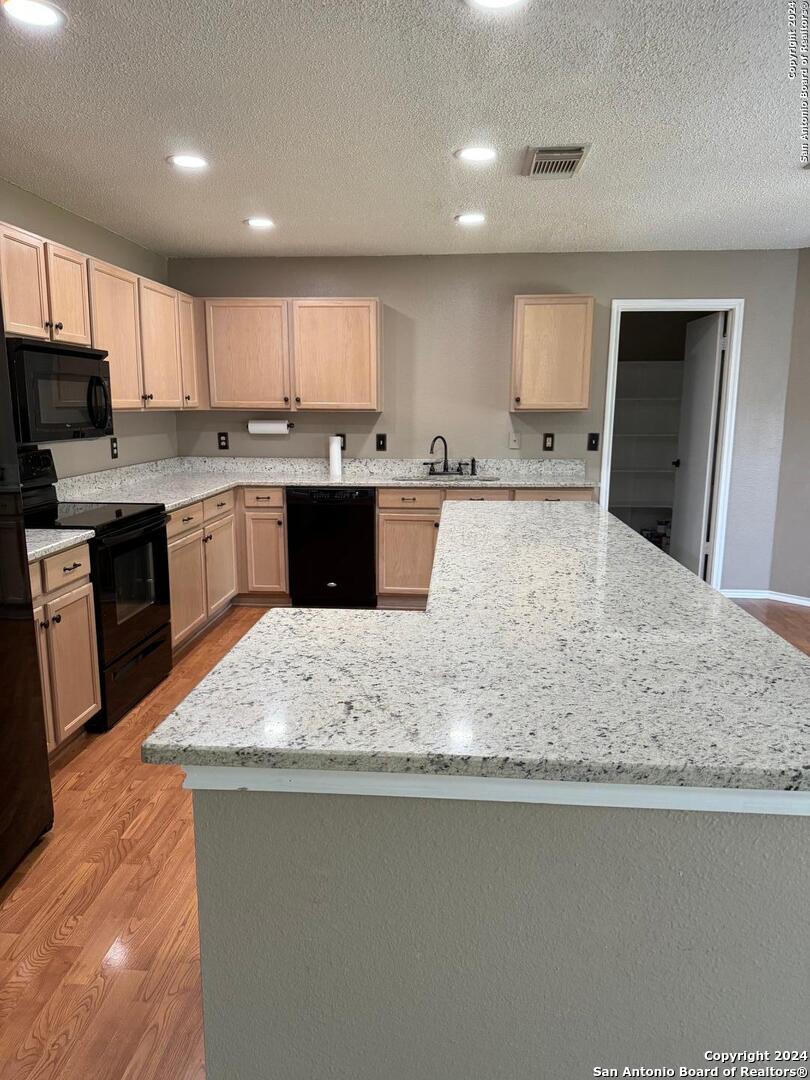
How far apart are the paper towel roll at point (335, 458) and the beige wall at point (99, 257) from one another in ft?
4.02

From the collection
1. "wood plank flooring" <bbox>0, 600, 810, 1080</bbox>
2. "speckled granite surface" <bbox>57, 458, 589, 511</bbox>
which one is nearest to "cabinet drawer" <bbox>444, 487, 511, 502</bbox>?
"speckled granite surface" <bbox>57, 458, 589, 511</bbox>

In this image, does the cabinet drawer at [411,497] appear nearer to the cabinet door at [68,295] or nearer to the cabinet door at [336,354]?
the cabinet door at [336,354]

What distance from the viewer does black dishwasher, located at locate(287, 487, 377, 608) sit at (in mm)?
4664

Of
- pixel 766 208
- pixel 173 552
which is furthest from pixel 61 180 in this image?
pixel 766 208

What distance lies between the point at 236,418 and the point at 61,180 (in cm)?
216

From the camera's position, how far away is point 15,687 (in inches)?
79.7

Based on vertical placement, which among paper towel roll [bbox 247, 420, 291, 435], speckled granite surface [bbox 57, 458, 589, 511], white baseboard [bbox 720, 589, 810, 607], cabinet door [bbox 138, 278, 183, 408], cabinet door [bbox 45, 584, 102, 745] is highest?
cabinet door [bbox 138, 278, 183, 408]

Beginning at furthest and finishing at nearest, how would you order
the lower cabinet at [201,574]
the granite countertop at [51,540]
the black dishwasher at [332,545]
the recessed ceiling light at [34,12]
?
1. the black dishwasher at [332,545]
2. the lower cabinet at [201,574]
3. the granite countertop at [51,540]
4. the recessed ceiling light at [34,12]

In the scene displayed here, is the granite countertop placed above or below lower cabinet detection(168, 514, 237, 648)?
above

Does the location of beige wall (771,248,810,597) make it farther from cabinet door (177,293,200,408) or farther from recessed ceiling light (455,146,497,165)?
cabinet door (177,293,200,408)

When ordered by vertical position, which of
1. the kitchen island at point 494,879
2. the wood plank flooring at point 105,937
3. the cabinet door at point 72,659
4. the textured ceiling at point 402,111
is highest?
the textured ceiling at point 402,111

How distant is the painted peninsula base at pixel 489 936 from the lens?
880 mm

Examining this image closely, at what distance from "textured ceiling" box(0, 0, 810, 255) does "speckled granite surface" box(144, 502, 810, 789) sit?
159 cm

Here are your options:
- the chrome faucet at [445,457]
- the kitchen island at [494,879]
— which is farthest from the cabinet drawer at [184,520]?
the kitchen island at [494,879]
